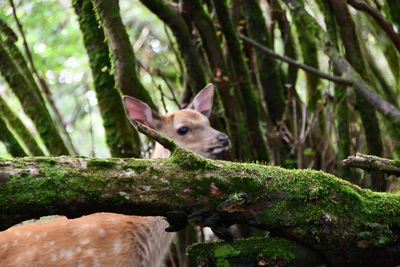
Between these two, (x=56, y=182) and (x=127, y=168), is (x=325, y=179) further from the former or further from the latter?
(x=56, y=182)

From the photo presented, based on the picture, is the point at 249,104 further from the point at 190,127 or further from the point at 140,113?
the point at 140,113

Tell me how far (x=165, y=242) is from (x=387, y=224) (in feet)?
7.38

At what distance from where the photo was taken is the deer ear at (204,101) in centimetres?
614

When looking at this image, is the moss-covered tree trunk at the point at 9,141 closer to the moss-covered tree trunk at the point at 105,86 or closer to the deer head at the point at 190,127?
the moss-covered tree trunk at the point at 105,86

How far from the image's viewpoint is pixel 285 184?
3.13m

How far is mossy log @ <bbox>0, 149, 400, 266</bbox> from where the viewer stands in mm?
2732

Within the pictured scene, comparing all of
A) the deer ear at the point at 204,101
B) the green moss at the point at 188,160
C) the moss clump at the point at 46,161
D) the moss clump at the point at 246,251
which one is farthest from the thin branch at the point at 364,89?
the moss clump at the point at 46,161

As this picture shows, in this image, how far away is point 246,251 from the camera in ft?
10.2

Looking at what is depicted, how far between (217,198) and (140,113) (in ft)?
9.30

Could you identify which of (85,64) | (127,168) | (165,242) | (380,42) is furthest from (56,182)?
(85,64)

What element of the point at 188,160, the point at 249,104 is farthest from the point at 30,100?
the point at 188,160

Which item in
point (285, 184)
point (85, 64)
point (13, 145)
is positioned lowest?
point (285, 184)

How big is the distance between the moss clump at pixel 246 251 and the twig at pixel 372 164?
1.86 feet

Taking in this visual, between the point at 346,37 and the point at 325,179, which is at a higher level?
the point at 346,37
